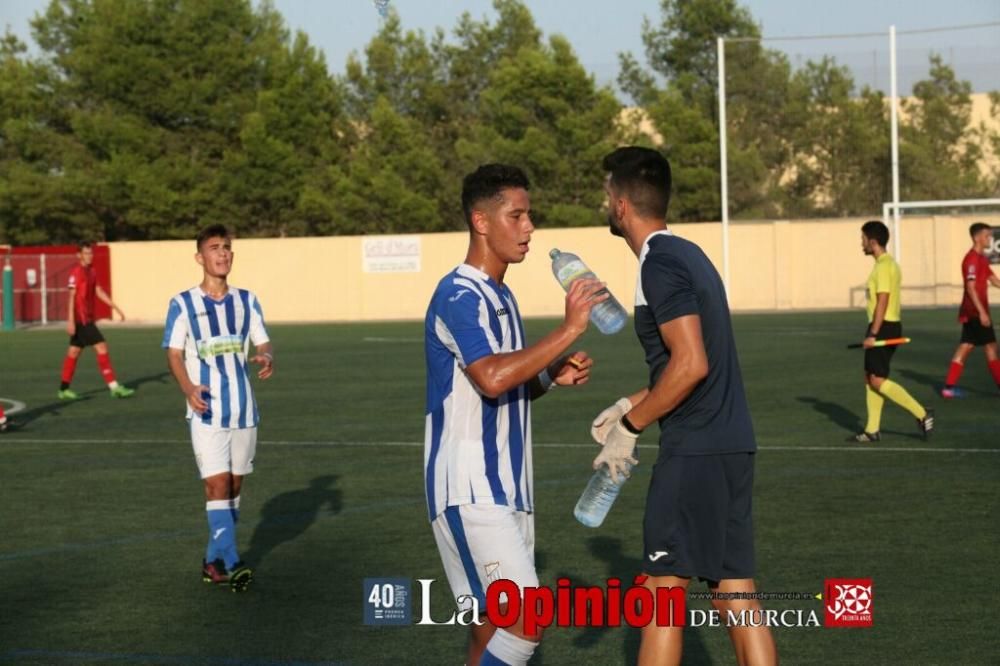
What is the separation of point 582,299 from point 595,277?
7.4 inches

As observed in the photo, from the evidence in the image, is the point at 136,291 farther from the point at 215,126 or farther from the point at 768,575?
the point at 768,575

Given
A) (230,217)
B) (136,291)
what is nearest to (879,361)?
(136,291)

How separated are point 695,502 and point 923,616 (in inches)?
107

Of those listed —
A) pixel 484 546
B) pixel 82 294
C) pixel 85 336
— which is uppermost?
pixel 82 294

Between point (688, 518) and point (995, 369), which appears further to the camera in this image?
point (995, 369)

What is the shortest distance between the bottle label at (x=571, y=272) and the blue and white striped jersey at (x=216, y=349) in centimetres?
391

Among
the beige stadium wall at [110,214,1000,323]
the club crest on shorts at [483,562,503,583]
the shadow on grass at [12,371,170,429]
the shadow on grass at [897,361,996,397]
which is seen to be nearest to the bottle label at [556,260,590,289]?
the club crest on shorts at [483,562,503,583]

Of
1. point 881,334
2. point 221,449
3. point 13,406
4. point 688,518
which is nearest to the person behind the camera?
point 688,518

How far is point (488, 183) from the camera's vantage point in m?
5.59

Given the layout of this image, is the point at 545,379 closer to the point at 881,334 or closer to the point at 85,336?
the point at 881,334

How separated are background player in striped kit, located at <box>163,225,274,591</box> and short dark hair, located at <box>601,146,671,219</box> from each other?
354 cm

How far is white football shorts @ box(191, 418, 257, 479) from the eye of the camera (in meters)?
8.84

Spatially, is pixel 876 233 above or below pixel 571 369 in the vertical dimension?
above

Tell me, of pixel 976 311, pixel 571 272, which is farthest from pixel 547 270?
pixel 571 272
